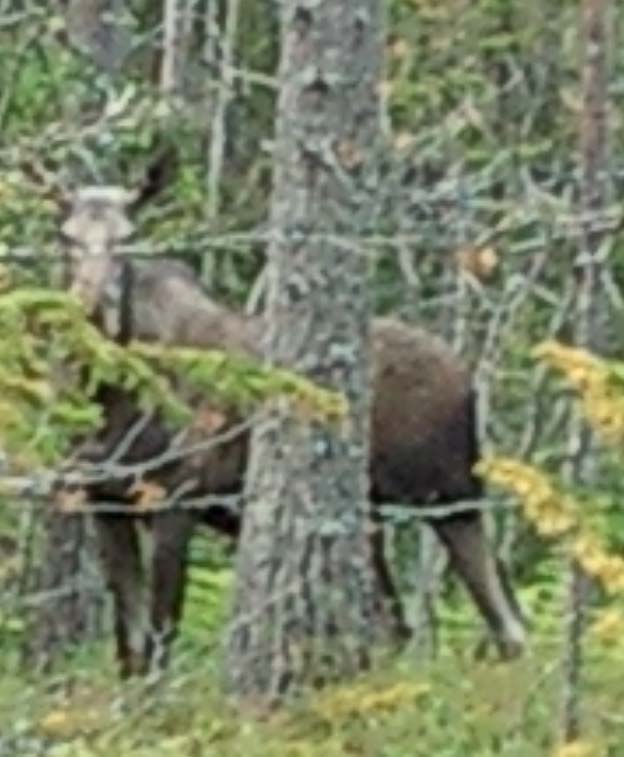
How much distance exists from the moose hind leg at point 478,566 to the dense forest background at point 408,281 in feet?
0.66

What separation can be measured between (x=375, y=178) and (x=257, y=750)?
2.09 m

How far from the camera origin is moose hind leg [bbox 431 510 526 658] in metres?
13.0

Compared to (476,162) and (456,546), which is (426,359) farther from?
(476,162)

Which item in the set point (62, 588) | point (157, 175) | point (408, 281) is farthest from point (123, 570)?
point (408, 281)

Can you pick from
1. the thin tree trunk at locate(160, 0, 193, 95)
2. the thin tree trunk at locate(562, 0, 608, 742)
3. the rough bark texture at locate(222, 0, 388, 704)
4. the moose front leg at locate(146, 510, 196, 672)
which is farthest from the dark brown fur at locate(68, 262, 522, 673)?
the thin tree trunk at locate(562, 0, 608, 742)

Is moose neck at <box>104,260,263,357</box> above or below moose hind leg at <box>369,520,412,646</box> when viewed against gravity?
above

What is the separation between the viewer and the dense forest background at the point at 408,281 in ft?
20.8

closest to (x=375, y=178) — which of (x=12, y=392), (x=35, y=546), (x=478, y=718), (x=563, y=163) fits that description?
(x=478, y=718)

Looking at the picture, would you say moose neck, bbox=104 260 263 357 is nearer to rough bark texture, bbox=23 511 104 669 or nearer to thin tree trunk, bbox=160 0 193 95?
rough bark texture, bbox=23 511 104 669

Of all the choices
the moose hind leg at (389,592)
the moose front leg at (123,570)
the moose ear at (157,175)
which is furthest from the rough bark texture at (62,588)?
the moose ear at (157,175)

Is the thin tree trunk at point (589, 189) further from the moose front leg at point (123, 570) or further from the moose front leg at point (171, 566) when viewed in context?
the moose front leg at point (123, 570)

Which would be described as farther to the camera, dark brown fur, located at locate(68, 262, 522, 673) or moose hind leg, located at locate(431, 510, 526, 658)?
moose hind leg, located at locate(431, 510, 526, 658)

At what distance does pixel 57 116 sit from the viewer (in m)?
12.4

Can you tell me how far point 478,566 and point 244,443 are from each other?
1270 millimetres
